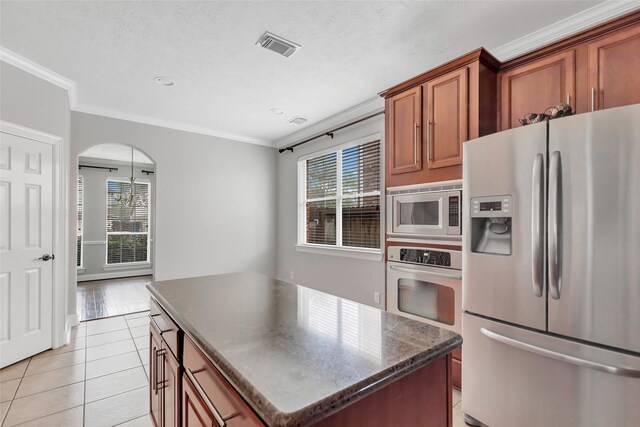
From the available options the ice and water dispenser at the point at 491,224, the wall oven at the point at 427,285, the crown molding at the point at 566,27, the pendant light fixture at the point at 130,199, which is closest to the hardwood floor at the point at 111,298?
the pendant light fixture at the point at 130,199

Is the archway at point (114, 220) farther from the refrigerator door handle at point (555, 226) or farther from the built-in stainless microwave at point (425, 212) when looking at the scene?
the refrigerator door handle at point (555, 226)

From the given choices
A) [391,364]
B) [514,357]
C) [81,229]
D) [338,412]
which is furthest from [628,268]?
[81,229]

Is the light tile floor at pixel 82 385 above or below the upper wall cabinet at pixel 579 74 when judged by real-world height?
below

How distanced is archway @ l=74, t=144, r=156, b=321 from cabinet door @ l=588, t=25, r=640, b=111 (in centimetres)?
673

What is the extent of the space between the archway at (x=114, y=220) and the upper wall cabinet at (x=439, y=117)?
5.45m

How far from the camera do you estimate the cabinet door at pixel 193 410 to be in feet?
3.09

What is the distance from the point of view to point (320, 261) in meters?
4.58

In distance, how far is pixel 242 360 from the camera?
0.82 metres

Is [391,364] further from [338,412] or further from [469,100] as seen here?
[469,100]

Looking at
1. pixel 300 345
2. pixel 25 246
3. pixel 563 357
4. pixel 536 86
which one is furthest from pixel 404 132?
pixel 25 246

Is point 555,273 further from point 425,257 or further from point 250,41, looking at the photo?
point 250,41

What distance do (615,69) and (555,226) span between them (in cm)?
121

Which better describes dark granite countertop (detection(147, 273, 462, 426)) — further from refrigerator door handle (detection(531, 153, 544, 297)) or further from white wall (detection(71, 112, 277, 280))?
white wall (detection(71, 112, 277, 280))

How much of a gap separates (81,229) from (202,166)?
388 cm
